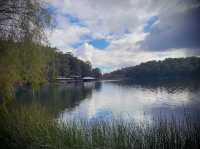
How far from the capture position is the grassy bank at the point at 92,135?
507cm

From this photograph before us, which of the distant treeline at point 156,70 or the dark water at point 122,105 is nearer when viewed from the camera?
the dark water at point 122,105

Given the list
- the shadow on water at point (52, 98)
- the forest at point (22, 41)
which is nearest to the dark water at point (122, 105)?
the shadow on water at point (52, 98)

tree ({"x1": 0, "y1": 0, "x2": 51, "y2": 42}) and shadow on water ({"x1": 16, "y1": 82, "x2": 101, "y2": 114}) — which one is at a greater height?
tree ({"x1": 0, "y1": 0, "x2": 51, "y2": 42})

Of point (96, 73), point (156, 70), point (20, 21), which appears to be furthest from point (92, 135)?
point (96, 73)

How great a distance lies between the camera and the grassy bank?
5.07 metres

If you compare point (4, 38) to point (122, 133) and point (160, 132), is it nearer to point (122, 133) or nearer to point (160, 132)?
point (122, 133)

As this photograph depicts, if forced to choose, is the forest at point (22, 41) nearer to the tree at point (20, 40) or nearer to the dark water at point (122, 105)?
the tree at point (20, 40)

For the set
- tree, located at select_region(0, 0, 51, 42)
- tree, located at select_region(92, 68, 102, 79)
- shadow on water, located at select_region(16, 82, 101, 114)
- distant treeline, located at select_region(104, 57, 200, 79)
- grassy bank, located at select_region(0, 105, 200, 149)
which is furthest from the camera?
tree, located at select_region(92, 68, 102, 79)

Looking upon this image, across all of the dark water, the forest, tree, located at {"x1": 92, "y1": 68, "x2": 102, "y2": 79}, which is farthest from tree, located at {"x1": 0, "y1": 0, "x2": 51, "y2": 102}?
tree, located at {"x1": 92, "y1": 68, "x2": 102, "y2": 79}

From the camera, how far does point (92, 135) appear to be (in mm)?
5516

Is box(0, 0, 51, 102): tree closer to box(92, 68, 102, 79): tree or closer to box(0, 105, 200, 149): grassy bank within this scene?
box(0, 105, 200, 149): grassy bank

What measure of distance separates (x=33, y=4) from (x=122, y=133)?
519 centimetres

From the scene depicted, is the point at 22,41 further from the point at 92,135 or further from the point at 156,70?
the point at 156,70

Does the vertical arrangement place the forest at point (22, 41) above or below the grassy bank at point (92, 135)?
above
